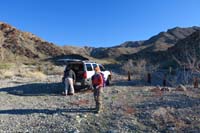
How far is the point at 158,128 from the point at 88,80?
8081mm

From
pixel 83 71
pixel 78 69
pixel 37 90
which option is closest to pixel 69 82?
pixel 83 71

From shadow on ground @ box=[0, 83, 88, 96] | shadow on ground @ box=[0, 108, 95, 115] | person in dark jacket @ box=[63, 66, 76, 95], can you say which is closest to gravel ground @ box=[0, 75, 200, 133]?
shadow on ground @ box=[0, 108, 95, 115]

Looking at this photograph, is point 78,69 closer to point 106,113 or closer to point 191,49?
point 106,113

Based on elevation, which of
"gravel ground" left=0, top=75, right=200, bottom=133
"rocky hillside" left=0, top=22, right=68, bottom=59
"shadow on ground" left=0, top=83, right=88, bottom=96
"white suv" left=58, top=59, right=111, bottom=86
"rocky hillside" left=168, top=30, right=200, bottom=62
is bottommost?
"gravel ground" left=0, top=75, right=200, bottom=133

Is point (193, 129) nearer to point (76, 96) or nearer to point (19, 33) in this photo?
point (76, 96)

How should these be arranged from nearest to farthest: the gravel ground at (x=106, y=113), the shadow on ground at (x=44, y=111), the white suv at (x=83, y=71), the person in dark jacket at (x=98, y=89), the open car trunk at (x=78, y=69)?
1. the gravel ground at (x=106, y=113)
2. the person in dark jacket at (x=98, y=89)
3. the shadow on ground at (x=44, y=111)
4. the white suv at (x=83, y=71)
5. the open car trunk at (x=78, y=69)

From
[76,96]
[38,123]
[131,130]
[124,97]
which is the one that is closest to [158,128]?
[131,130]

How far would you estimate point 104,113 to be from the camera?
1305cm

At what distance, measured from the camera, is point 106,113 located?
513 inches

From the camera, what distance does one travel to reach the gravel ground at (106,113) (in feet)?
37.6

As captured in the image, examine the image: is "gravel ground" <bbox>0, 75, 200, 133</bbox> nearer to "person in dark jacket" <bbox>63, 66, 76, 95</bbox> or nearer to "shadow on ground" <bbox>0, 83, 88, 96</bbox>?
"person in dark jacket" <bbox>63, 66, 76, 95</bbox>

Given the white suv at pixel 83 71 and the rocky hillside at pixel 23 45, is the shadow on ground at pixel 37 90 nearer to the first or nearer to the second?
the white suv at pixel 83 71

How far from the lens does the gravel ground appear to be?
11.5 metres

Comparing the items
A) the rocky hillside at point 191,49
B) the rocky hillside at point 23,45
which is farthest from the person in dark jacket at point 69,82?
the rocky hillside at point 23,45
